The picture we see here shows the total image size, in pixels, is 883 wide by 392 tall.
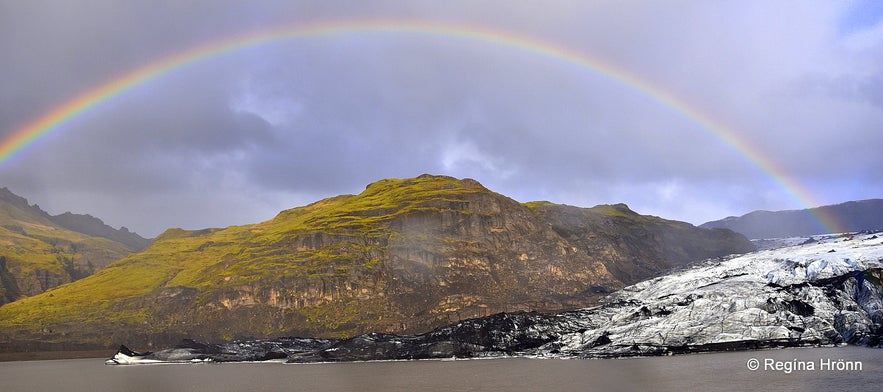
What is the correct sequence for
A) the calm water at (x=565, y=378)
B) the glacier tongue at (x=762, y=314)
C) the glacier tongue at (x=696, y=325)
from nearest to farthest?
the calm water at (x=565, y=378) < the glacier tongue at (x=762, y=314) < the glacier tongue at (x=696, y=325)

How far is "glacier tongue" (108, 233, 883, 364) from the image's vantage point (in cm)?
11281

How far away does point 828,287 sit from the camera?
127188mm

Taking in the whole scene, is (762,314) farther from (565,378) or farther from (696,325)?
(565,378)

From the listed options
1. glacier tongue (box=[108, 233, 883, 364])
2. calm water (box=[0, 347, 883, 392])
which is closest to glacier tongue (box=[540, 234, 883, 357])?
glacier tongue (box=[108, 233, 883, 364])

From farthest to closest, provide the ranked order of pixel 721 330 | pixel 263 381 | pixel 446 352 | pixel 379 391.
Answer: pixel 446 352, pixel 721 330, pixel 263 381, pixel 379 391

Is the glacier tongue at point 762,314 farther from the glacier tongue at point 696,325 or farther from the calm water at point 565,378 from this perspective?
the calm water at point 565,378

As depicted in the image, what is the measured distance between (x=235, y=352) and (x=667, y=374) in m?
120

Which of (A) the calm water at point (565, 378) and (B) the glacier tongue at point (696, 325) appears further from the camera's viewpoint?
(B) the glacier tongue at point (696, 325)

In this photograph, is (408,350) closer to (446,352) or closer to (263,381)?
(446,352)

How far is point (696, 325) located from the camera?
4715 inches

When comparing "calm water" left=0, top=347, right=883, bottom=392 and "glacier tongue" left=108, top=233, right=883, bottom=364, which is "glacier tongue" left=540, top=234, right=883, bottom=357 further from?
"calm water" left=0, top=347, right=883, bottom=392

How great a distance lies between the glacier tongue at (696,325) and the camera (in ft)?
370

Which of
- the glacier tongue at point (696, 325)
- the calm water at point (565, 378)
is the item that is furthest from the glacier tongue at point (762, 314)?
the calm water at point (565, 378)

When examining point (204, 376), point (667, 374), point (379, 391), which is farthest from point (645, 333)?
point (204, 376)
